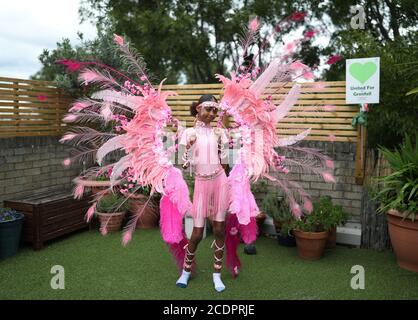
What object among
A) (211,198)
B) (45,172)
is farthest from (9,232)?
(211,198)

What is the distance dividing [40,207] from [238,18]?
234 inches

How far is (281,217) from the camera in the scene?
450 centimetres

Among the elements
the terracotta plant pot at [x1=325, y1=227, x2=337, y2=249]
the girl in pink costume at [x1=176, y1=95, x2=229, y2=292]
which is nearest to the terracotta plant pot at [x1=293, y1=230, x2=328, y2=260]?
the terracotta plant pot at [x1=325, y1=227, x2=337, y2=249]

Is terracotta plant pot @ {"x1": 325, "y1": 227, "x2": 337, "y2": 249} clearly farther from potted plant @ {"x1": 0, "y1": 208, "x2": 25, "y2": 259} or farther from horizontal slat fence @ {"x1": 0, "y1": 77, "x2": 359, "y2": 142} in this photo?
potted plant @ {"x1": 0, "y1": 208, "x2": 25, "y2": 259}

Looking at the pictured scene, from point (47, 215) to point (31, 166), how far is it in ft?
3.39

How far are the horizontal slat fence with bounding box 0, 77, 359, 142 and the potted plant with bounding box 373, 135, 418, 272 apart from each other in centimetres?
88

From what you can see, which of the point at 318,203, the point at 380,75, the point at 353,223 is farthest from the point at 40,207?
the point at 380,75

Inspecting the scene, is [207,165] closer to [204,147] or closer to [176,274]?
[204,147]

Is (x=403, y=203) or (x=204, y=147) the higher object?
(x=204, y=147)

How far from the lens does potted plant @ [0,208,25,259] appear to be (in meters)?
4.23

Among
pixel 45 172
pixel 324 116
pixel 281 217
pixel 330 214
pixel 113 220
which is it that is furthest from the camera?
pixel 45 172

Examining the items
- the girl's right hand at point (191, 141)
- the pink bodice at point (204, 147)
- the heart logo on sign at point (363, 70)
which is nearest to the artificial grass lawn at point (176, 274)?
the pink bodice at point (204, 147)

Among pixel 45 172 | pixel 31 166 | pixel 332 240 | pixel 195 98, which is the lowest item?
pixel 332 240
